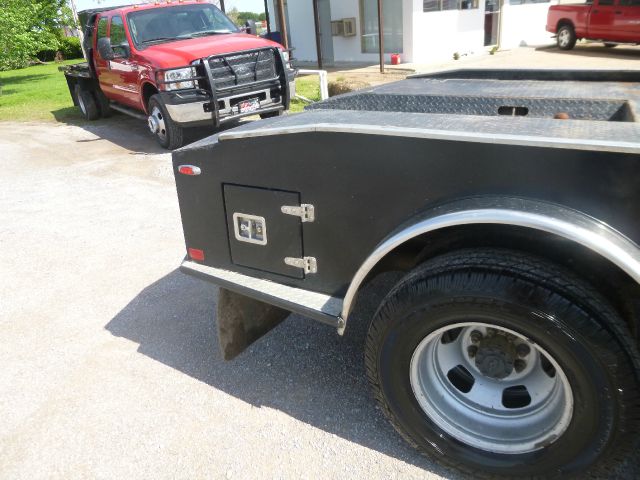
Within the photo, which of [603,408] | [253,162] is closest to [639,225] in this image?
[603,408]

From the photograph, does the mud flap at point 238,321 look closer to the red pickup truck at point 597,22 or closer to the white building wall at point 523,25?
the red pickup truck at point 597,22

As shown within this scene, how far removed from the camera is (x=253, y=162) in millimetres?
2574

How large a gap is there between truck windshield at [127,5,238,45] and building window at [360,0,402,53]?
8277 millimetres

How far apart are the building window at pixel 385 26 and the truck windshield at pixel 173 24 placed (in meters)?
8.28

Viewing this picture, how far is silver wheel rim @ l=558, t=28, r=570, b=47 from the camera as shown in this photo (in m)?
17.3

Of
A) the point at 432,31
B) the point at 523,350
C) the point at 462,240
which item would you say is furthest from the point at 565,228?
the point at 432,31

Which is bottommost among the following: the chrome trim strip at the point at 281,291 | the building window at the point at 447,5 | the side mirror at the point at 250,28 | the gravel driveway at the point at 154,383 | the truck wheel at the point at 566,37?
the gravel driveway at the point at 154,383

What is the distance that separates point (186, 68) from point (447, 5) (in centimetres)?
1154

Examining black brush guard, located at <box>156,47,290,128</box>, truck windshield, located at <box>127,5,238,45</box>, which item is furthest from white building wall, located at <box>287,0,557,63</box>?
black brush guard, located at <box>156,47,290,128</box>

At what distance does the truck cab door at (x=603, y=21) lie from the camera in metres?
15.6

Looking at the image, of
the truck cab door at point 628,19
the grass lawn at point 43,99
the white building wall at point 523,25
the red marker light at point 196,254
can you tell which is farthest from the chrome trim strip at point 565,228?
the white building wall at point 523,25

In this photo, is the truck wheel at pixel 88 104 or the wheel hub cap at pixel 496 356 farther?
the truck wheel at pixel 88 104

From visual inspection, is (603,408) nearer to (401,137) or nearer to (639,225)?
(639,225)

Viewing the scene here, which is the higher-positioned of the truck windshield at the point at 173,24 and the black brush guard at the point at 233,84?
the truck windshield at the point at 173,24
